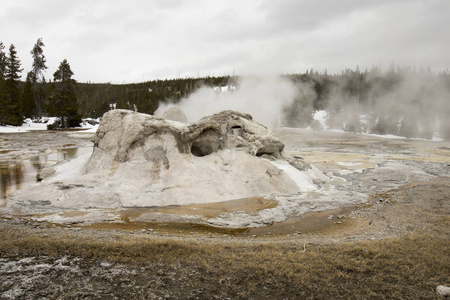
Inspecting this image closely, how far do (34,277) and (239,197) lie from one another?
6589 millimetres

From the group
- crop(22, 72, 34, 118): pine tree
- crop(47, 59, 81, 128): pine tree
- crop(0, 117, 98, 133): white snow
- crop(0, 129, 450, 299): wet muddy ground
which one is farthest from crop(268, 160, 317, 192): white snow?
crop(22, 72, 34, 118): pine tree

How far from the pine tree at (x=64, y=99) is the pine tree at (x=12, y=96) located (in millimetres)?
3854

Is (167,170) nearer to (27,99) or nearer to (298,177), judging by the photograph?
(298,177)

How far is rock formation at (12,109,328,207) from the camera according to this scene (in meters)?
9.06

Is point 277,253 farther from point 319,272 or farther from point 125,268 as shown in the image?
point 125,268

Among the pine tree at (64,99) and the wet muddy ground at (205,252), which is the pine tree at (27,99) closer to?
the pine tree at (64,99)

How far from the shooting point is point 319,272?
4.24 m

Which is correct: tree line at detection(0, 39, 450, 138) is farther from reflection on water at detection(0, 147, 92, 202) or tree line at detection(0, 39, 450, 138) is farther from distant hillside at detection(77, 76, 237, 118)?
reflection on water at detection(0, 147, 92, 202)

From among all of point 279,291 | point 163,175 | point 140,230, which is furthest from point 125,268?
point 163,175

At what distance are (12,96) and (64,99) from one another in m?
7.85

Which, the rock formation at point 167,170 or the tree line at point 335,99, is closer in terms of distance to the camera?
the rock formation at point 167,170

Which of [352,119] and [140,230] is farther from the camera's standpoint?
[352,119]

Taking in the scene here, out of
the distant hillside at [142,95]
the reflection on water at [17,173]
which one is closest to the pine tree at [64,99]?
the distant hillside at [142,95]

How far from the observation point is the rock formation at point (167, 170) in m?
9.06
